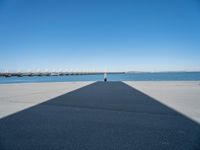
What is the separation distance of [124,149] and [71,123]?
7.36 feet

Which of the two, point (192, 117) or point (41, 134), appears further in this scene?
point (192, 117)

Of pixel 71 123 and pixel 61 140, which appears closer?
pixel 61 140

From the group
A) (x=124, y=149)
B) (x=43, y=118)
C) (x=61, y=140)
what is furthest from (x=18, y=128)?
(x=124, y=149)

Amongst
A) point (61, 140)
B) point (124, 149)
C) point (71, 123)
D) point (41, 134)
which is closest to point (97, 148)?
point (124, 149)

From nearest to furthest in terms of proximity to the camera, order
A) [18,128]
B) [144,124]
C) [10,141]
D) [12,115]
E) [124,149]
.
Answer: [124,149], [10,141], [18,128], [144,124], [12,115]

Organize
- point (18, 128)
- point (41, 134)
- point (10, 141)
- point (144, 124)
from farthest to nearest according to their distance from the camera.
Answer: point (144, 124), point (18, 128), point (41, 134), point (10, 141)

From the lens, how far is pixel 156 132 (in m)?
4.55

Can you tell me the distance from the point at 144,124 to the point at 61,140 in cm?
247

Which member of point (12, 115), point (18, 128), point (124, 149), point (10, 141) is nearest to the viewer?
point (124, 149)

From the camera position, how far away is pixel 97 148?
144 inches

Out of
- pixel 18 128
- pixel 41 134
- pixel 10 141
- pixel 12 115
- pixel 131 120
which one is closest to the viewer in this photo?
pixel 10 141

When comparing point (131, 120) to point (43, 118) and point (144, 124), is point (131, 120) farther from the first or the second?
point (43, 118)

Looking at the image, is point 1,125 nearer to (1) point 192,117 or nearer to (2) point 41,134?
(2) point 41,134

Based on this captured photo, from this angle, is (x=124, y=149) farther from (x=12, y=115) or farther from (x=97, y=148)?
(x=12, y=115)
